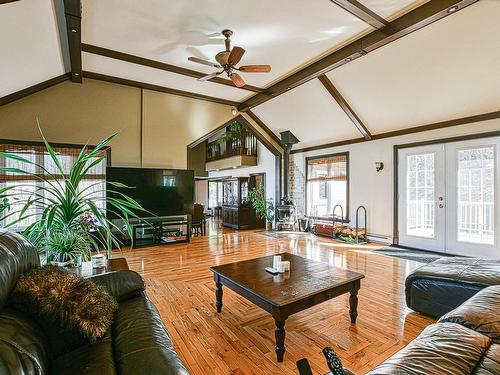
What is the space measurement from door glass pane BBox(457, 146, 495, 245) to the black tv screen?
5.53m

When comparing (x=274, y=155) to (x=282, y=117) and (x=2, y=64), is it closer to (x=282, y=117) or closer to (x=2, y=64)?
(x=282, y=117)

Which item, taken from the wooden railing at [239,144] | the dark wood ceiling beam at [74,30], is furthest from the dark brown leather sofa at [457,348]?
the wooden railing at [239,144]

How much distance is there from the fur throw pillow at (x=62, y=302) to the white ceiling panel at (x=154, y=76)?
4.28 m

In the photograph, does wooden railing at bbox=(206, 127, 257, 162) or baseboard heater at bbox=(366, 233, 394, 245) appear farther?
wooden railing at bbox=(206, 127, 257, 162)

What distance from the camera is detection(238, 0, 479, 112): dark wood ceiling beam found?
126 inches

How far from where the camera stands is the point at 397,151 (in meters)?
6.01

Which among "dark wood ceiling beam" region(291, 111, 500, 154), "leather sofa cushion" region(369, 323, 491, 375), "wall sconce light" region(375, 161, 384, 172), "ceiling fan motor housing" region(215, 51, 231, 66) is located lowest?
"leather sofa cushion" region(369, 323, 491, 375)

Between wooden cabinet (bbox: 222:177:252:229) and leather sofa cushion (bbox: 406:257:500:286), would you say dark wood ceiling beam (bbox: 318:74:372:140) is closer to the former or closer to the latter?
leather sofa cushion (bbox: 406:257:500:286)

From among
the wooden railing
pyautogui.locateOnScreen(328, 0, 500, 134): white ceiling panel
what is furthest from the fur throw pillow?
the wooden railing

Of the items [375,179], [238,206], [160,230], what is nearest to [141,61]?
[160,230]

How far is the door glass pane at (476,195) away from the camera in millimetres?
Result: 4703

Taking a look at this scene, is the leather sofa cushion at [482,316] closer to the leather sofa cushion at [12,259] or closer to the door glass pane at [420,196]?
the leather sofa cushion at [12,259]

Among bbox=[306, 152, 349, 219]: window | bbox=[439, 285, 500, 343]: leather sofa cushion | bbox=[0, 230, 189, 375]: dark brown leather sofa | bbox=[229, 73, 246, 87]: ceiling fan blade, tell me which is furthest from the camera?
bbox=[306, 152, 349, 219]: window

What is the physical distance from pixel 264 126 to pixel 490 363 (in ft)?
24.2
